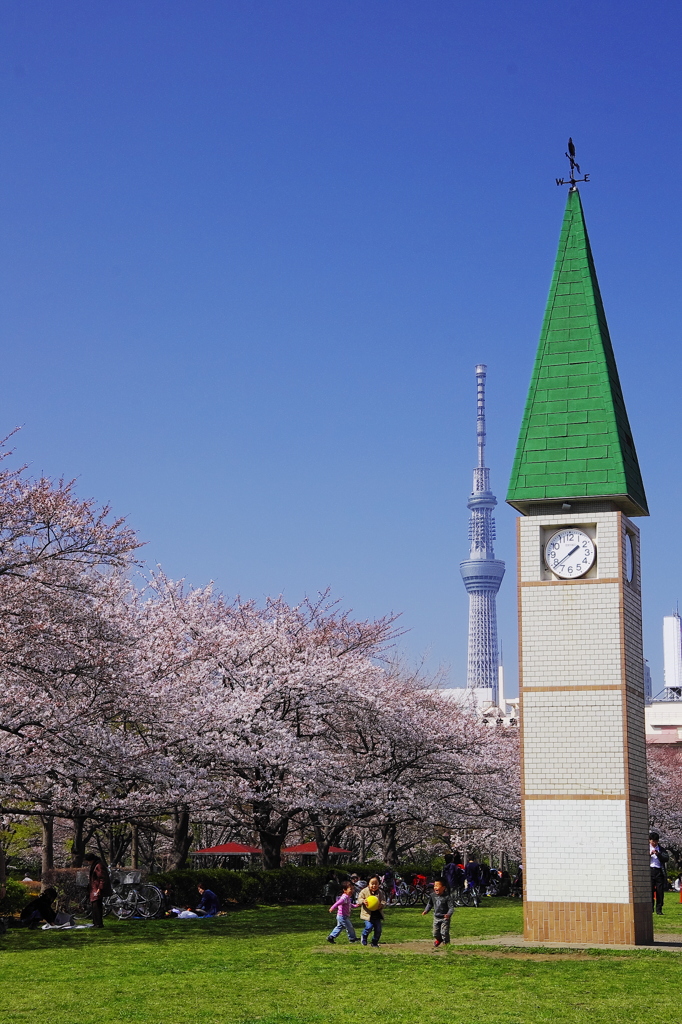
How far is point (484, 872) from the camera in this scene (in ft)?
127

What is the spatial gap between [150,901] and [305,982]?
11.3m

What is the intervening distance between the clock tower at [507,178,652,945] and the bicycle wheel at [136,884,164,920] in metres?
9.05

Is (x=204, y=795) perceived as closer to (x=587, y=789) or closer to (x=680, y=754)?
(x=587, y=789)

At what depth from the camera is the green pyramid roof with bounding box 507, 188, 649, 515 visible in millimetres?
20938

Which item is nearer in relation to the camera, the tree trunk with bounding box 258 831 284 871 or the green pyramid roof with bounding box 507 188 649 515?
the green pyramid roof with bounding box 507 188 649 515

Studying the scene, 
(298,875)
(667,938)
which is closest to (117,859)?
(298,875)

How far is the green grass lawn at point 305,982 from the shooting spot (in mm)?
12078

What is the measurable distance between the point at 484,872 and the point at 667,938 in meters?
18.5

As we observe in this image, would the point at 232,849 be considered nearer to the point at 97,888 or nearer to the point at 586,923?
the point at 97,888

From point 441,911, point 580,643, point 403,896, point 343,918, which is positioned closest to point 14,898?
point 403,896

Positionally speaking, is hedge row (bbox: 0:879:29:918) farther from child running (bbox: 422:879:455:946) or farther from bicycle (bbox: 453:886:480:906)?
bicycle (bbox: 453:886:480:906)

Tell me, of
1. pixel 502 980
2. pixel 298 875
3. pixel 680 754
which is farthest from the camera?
pixel 680 754

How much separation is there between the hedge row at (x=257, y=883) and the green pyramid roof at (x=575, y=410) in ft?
41.5

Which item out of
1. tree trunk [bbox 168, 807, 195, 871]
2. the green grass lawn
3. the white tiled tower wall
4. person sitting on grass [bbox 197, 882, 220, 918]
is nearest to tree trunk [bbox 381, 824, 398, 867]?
tree trunk [bbox 168, 807, 195, 871]
